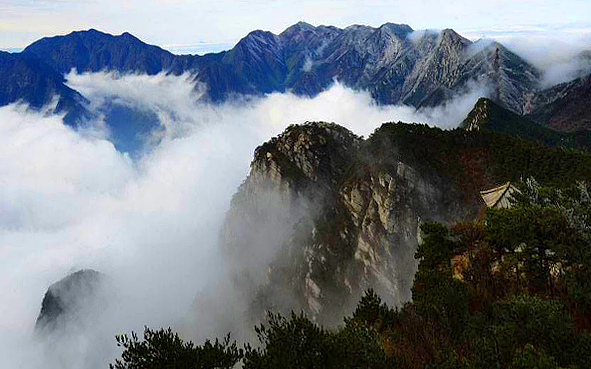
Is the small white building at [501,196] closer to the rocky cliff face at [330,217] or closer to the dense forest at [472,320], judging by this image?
the dense forest at [472,320]

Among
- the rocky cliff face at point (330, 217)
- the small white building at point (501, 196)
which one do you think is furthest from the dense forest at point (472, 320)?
the rocky cliff face at point (330, 217)

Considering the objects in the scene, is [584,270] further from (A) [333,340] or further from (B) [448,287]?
(A) [333,340]

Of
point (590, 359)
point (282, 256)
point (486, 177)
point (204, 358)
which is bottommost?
point (590, 359)

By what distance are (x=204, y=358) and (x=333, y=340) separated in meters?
8.09

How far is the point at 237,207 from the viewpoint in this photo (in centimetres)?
15800

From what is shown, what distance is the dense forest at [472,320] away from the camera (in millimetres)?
23953

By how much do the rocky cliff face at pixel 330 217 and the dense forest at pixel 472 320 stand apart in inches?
1882

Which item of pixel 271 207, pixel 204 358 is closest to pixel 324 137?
pixel 271 207

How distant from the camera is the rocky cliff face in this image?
342 feet

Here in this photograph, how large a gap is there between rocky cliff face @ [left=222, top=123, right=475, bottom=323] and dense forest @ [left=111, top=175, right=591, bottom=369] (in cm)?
4781

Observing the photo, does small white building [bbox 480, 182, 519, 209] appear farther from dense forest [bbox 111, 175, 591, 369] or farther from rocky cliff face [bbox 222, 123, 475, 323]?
rocky cliff face [bbox 222, 123, 475, 323]

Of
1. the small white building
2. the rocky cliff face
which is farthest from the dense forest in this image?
the rocky cliff face

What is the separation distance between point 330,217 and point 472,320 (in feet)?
303

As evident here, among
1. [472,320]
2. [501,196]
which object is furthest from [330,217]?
[472,320]
